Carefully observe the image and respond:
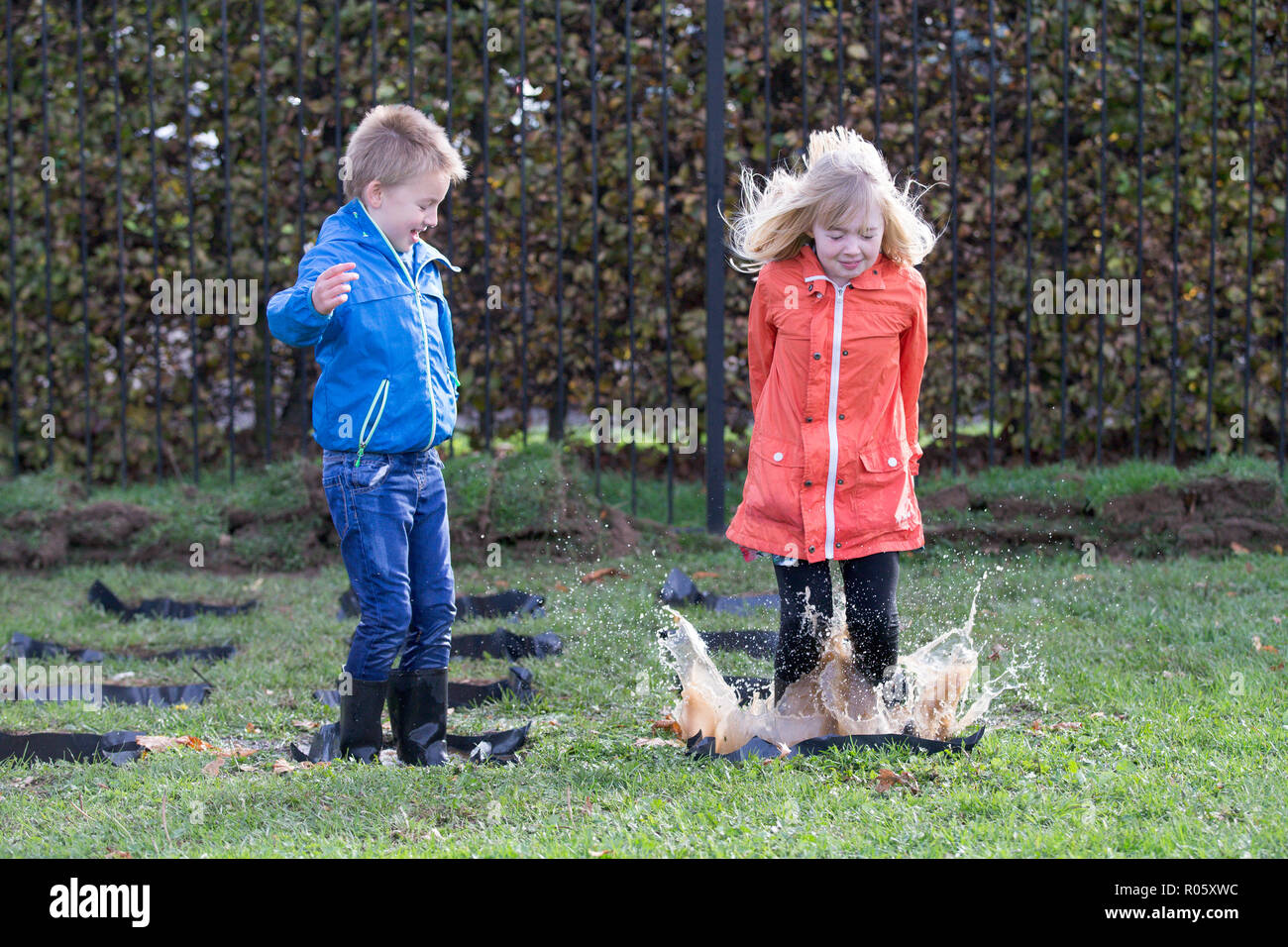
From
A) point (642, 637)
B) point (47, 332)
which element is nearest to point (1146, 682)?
point (642, 637)

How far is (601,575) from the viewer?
565cm

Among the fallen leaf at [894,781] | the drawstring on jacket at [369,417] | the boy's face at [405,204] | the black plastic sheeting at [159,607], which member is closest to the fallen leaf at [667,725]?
the fallen leaf at [894,781]

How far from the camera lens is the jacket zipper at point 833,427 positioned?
11.0 feet

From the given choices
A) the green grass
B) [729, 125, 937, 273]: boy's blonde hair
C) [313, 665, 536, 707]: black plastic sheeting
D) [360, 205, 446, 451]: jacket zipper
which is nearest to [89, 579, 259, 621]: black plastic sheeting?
the green grass

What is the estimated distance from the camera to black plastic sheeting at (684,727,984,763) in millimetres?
3258

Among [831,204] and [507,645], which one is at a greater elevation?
[831,204]

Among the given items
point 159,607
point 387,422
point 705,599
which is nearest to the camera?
point 387,422

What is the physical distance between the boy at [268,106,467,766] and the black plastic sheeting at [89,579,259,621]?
6.71ft

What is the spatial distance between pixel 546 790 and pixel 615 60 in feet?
15.0

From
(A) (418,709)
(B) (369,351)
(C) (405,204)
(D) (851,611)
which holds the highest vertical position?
(C) (405,204)

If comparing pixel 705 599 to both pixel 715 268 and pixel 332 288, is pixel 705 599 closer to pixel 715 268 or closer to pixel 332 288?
pixel 715 268

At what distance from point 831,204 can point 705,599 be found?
7.04 ft
